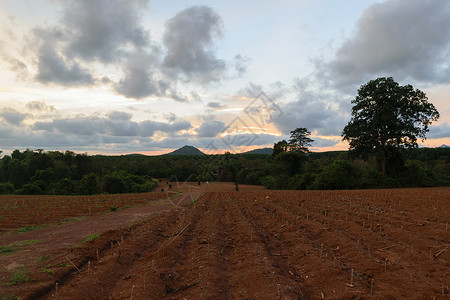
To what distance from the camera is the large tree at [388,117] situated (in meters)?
29.6

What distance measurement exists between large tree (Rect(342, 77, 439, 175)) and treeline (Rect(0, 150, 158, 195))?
36525 millimetres

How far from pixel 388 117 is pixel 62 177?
64413mm

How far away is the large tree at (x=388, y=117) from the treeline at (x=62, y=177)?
36.5 meters

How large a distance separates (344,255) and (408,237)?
266cm

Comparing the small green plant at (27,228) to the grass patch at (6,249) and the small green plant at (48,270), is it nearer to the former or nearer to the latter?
the grass patch at (6,249)

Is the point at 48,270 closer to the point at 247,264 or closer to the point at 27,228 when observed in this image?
the point at 247,264

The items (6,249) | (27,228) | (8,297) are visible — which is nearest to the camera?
(8,297)

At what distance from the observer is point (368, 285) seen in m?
5.12

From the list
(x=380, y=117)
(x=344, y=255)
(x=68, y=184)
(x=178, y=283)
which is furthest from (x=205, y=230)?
(x=68, y=184)

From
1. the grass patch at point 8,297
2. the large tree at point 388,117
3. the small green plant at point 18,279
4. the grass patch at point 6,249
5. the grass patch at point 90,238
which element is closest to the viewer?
the grass patch at point 8,297

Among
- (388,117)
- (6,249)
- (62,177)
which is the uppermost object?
(388,117)

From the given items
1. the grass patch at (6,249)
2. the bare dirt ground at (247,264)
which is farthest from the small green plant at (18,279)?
the grass patch at (6,249)

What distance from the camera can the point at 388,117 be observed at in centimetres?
2958

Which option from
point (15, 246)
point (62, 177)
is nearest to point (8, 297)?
point (15, 246)
